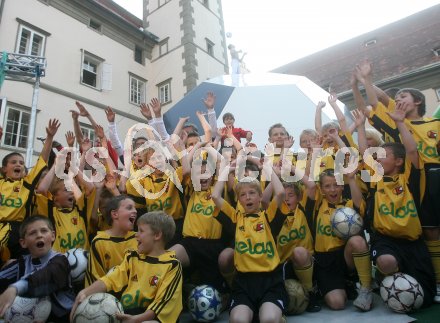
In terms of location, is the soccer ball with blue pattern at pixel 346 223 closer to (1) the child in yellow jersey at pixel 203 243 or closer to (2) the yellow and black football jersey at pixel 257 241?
(2) the yellow and black football jersey at pixel 257 241

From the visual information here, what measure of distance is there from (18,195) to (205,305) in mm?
2425

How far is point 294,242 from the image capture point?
3.77 m

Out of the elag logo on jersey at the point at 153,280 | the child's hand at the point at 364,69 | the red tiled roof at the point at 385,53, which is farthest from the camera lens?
the red tiled roof at the point at 385,53

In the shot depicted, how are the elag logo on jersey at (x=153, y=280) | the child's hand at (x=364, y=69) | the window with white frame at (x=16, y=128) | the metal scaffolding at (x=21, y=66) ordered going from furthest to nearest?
1. the window with white frame at (x=16, y=128)
2. the metal scaffolding at (x=21, y=66)
3. the child's hand at (x=364, y=69)
4. the elag logo on jersey at (x=153, y=280)

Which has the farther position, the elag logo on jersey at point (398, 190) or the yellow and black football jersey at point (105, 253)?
the elag logo on jersey at point (398, 190)

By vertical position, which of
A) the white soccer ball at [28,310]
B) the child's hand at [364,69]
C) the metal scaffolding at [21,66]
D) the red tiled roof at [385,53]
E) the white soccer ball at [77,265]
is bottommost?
the white soccer ball at [28,310]

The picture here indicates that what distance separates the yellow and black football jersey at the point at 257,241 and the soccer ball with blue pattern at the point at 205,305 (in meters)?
0.36

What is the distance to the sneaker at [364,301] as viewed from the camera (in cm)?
321

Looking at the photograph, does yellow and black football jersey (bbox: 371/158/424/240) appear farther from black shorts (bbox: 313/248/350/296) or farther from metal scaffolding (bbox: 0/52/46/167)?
metal scaffolding (bbox: 0/52/46/167)

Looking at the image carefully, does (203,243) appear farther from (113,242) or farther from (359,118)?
(359,118)

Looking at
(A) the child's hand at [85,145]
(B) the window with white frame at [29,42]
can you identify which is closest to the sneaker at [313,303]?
(A) the child's hand at [85,145]

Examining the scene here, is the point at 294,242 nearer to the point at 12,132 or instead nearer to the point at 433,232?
the point at 433,232

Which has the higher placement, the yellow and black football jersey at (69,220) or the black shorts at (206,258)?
the yellow and black football jersey at (69,220)

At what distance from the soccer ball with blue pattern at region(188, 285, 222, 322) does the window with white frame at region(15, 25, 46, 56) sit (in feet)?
41.3
